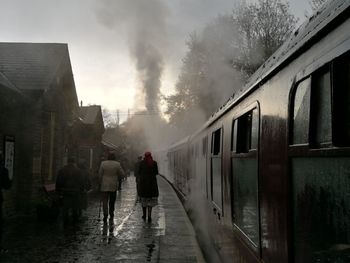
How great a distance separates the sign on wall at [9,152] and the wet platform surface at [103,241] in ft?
4.47

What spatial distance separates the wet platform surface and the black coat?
705 mm

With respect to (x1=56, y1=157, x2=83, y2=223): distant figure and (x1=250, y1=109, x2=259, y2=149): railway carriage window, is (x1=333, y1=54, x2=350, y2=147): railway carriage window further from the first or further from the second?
(x1=56, y1=157, x2=83, y2=223): distant figure

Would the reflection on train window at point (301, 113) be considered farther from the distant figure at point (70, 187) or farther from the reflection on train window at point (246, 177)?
the distant figure at point (70, 187)

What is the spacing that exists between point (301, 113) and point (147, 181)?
28.1ft

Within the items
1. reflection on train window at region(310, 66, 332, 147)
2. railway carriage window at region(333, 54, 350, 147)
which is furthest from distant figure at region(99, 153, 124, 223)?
railway carriage window at region(333, 54, 350, 147)

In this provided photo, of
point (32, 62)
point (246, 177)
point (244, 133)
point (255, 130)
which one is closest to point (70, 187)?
point (32, 62)

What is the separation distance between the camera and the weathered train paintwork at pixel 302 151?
70.3 inches

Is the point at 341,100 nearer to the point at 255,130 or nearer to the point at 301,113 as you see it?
the point at 301,113

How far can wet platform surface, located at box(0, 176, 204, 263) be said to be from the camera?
6.73m

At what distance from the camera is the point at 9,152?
10820 mm

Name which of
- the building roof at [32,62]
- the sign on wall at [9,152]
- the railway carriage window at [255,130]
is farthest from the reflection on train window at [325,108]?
the building roof at [32,62]

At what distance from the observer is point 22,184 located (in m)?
11.8

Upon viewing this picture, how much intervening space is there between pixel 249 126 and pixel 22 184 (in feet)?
31.0

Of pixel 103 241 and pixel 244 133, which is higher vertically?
pixel 244 133
